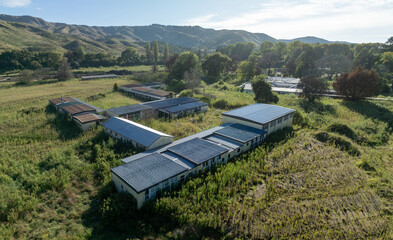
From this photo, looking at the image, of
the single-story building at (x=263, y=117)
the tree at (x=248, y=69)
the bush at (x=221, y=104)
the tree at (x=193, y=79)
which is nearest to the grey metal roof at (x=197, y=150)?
the single-story building at (x=263, y=117)

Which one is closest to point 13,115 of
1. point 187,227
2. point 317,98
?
point 187,227

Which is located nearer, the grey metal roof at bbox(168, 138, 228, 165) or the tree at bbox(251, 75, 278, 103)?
the grey metal roof at bbox(168, 138, 228, 165)

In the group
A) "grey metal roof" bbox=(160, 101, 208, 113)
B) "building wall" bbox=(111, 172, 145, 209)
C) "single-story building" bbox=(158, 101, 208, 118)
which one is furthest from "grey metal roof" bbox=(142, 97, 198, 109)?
"building wall" bbox=(111, 172, 145, 209)

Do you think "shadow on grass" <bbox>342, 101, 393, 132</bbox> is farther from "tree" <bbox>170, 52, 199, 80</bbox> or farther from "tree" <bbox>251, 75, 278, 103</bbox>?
"tree" <bbox>170, 52, 199, 80</bbox>

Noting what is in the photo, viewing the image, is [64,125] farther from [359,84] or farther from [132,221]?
[359,84]

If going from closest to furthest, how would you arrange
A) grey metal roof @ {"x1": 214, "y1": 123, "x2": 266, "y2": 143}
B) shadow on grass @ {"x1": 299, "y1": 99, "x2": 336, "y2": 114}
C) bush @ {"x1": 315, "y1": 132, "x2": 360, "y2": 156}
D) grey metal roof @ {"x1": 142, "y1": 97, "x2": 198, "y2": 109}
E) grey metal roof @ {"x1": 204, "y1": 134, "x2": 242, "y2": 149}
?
grey metal roof @ {"x1": 204, "y1": 134, "x2": 242, "y2": 149}
bush @ {"x1": 315, "y1": 132, "x2": 360, "y2": 156}
grey metal roof @ {"x1": 214, "y1": 123, "x2": 266, "y2": 143}
grey metal roof @ {"x1": 142, "y1": 97, "x2": 198, "y2": 109}
shadow on grass @ {"x1": 299, "y1": 99, "x2": 336, "y2": 114}

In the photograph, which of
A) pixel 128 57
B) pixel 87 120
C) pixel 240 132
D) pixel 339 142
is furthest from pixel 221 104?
pixel 128 57

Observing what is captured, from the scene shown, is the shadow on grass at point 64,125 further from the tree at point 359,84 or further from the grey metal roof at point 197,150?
the tree at point 359,84
